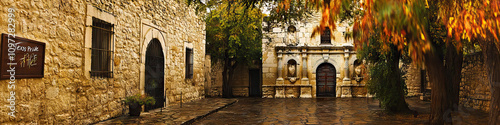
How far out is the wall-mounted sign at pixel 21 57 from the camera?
4957 millimetres

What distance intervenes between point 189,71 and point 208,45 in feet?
23.4

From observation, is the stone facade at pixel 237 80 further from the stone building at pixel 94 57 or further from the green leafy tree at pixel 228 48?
the stone building at pixel 94 57

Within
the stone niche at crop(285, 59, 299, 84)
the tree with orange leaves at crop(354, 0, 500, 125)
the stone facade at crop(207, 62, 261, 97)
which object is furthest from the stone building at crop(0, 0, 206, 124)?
the stone facade at crop(207, 62, 261, 97)

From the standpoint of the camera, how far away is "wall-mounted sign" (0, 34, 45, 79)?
4.96m

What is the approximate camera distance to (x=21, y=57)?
5.34m

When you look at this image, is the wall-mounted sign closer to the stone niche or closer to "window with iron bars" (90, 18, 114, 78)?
"window with iron bars" (90, 18, 114, 78)

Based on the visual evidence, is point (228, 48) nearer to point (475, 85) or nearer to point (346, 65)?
point (346, 65)

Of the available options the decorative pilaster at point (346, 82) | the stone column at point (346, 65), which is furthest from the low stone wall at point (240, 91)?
the stone column at point (346, 65)

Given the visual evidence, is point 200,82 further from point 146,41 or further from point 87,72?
point 87,72

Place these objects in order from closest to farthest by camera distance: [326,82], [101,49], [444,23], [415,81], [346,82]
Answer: [444,23], [101,49], [415,81], [346,82], [326,82]

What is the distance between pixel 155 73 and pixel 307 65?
454 inches

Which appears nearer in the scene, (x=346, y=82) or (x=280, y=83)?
(x=346, y=82)

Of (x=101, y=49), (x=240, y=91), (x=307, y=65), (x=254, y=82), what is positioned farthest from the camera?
(x=254, y=82)

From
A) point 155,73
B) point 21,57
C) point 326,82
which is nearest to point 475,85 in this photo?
point 326,82
